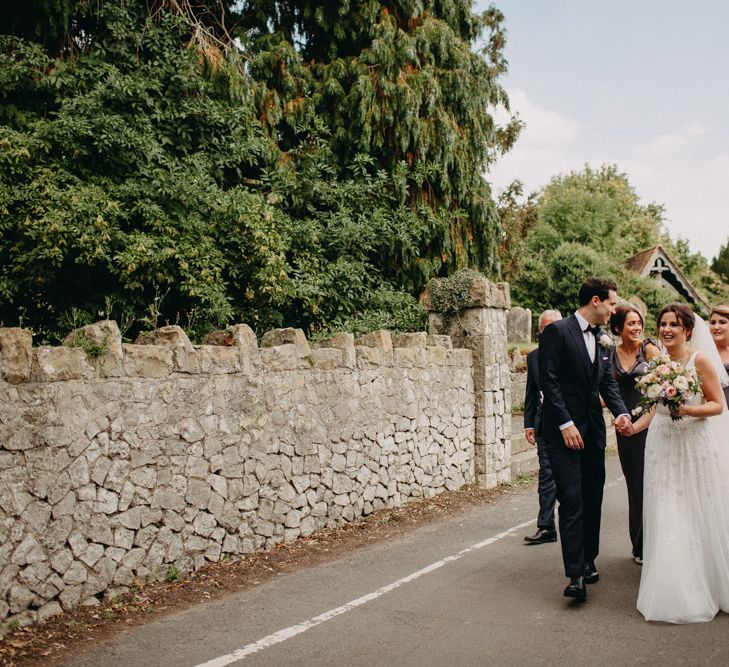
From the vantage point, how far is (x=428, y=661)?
473cm

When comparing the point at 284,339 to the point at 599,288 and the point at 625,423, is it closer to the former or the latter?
the point at 599,288

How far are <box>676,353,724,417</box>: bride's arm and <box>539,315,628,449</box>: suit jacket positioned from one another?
66cm

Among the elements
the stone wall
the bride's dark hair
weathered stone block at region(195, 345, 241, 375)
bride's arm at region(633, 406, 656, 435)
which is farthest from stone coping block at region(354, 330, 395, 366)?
the bride's dark hair

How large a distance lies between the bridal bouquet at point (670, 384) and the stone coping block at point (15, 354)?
182 inches

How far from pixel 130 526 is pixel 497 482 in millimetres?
7478

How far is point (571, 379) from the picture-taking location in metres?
6.35

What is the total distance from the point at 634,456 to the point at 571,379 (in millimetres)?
1448

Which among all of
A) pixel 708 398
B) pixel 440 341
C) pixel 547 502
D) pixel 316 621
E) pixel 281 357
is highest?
pixel 440 341

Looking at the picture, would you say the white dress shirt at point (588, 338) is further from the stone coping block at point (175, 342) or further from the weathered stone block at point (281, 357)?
the stone coping block at point (175, 342)

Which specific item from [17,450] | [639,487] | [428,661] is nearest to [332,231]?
[639,487]

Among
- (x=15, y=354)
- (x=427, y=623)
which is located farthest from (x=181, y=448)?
(x=427, y=623)

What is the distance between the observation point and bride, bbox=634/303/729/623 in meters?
5.55

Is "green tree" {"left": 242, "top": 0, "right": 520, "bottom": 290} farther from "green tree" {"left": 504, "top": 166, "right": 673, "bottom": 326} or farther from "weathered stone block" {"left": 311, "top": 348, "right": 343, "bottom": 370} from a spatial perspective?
"green tree" {"left": 504, "top": 166, "right": 673, "bottom": 326}

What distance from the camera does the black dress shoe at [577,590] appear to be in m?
5.88
